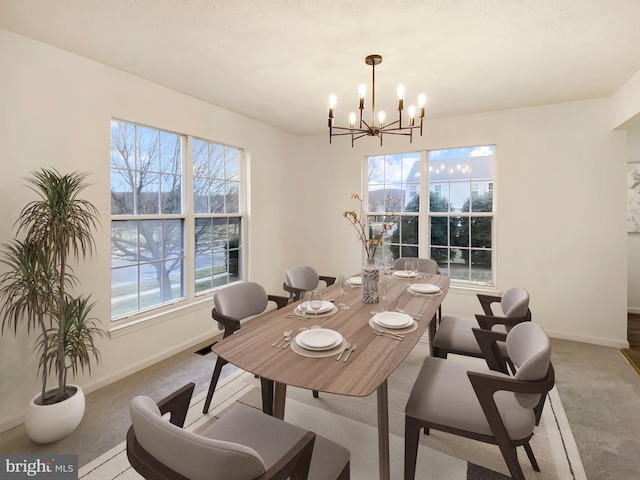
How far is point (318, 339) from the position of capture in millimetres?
1584

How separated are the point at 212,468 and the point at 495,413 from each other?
3.84ft

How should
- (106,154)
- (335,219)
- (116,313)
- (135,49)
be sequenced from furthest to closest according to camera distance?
(335,219)
(116,313)
(106,154)
(135,49)

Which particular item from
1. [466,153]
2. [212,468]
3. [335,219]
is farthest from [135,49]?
[466,153]

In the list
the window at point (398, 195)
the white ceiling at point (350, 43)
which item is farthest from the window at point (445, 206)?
the white ceiling at point (350, 43)

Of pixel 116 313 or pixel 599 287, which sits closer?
pixel 116 313

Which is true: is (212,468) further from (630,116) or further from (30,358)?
(630,116)

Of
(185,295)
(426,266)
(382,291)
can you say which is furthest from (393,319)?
(185,295)

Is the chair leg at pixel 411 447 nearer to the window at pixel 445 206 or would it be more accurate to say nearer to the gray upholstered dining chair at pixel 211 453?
the gray upholstered dining chair at pixel 211 453

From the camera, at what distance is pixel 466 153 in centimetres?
420

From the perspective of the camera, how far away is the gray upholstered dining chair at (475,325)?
7.04ft

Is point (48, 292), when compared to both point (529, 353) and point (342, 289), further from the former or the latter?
point (529, 353)

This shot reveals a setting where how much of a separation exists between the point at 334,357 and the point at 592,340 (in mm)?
3685

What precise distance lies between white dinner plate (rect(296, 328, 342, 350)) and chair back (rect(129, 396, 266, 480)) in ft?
2.09

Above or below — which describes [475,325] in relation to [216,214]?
below
